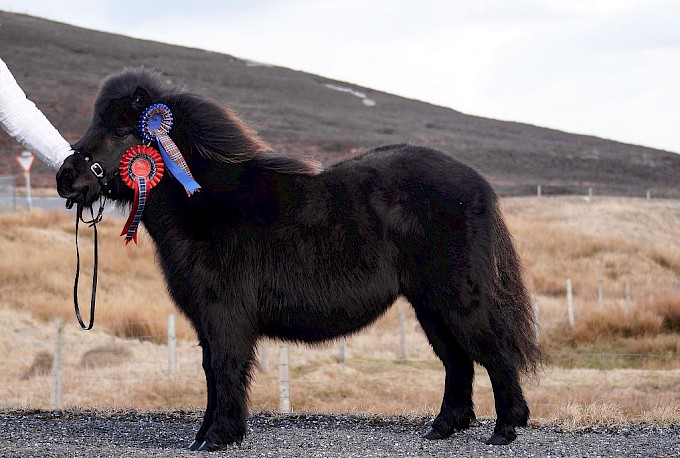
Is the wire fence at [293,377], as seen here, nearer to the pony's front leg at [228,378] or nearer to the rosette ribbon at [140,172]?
the pony's front leg at [228,378]

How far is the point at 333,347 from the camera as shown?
1592 cm

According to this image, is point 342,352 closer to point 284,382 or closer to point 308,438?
point 284,382

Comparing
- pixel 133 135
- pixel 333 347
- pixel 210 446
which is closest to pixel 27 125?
pixel 133 135

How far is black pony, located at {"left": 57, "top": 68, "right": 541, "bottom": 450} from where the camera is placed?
679cm

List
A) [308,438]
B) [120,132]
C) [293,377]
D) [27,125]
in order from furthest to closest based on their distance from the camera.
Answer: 1. [293,377]
2. [308,438]
3. [120,132]
4. [27,125]

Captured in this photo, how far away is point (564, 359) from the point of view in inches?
632

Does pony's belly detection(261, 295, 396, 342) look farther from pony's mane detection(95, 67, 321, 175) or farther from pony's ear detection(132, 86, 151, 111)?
pony's ear detection(132, 86, 151, 111)

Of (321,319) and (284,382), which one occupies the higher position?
(321,319)

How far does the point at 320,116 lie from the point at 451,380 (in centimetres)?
5801

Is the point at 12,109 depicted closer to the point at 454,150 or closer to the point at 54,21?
the point at 454,150

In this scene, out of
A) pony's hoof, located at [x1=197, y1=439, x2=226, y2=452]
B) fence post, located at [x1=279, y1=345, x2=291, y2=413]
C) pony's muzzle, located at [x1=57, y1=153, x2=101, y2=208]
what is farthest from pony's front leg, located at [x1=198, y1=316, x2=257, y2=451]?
fence post, located at [x1=279, y1=345, x2=291, y2=413]

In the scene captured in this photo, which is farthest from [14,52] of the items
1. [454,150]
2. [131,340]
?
[131,340]

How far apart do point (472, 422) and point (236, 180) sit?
9.61 feet

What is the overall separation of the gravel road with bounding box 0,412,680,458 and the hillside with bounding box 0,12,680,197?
1527 inches
